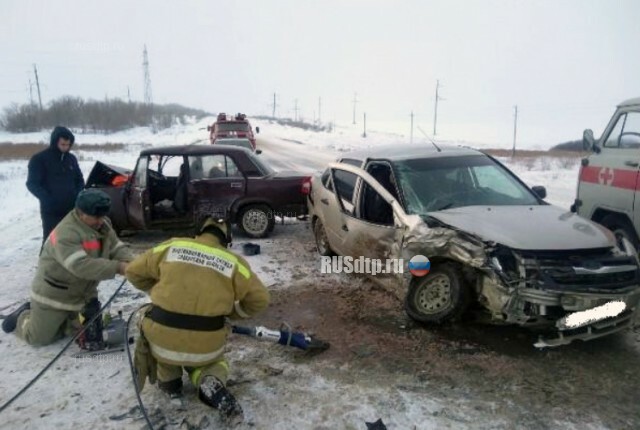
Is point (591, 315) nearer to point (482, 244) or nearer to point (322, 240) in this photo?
point (482, 244)

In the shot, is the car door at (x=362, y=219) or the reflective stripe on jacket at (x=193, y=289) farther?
the car door at (x=362, y=219)

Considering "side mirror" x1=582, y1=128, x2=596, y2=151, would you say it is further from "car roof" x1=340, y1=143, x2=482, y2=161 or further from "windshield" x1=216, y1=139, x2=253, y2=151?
"windshield" x1=216, y1=139, x2=253, y2=151

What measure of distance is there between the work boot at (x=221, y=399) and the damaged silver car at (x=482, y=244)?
1.95 metres

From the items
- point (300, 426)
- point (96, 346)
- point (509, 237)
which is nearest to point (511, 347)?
point (509, 237)

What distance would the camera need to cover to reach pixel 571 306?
3.72 m

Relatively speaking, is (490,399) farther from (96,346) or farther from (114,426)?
(96,346)

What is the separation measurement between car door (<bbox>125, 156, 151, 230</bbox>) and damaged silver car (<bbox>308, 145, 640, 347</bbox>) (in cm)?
318

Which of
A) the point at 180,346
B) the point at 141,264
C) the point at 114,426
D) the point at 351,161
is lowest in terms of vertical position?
the point at 114,426

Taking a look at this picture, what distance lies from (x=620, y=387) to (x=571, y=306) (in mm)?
629

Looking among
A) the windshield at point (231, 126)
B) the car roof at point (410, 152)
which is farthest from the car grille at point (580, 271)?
the windshield at point (231, 126)

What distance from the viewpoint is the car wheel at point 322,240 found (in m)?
6.75

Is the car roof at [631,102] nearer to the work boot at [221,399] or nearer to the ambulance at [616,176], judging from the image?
the ambulance at [616,176]

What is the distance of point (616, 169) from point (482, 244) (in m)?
3.19

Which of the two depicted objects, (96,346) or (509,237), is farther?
(96,346)
